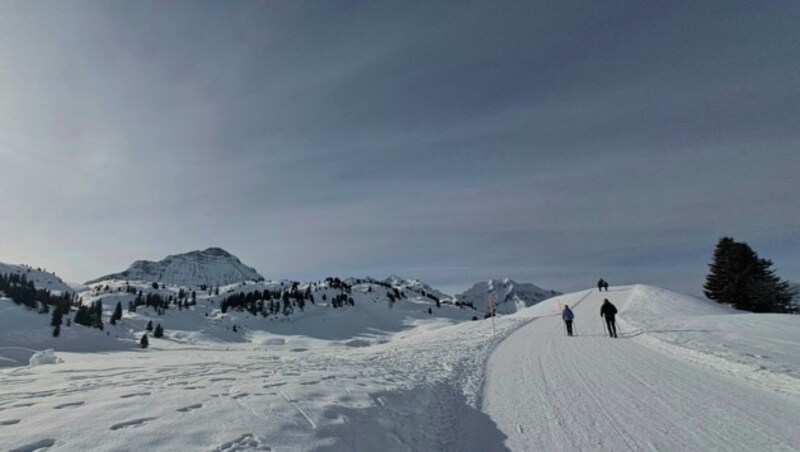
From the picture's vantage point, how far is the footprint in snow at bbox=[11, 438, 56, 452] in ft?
16.3

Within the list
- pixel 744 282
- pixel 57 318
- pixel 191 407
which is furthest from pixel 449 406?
pixel 57 318

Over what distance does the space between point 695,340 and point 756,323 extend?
26.3 feet

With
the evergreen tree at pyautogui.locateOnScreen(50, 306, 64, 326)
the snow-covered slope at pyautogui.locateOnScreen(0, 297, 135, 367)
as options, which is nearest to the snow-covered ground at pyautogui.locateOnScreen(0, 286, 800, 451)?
the snow-covered slope at pyautogui.locateOnScreen(0, 297, 135, 367)

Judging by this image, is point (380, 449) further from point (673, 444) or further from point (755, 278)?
point (755, 278)

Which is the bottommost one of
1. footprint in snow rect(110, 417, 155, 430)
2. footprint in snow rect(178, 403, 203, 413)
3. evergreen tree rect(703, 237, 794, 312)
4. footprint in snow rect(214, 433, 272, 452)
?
footprint in snow rect(214, 433, 272, 452)

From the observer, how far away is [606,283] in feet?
205

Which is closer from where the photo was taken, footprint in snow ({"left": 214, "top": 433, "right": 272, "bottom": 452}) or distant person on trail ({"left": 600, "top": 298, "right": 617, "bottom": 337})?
footprint in snow ({"left": 214, "top": 433, "right": 272, "bottom": 452})

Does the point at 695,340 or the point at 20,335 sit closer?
the point at 695,340

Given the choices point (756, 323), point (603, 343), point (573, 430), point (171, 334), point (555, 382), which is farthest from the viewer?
point (171, 334)

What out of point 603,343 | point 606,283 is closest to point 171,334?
point 606,283

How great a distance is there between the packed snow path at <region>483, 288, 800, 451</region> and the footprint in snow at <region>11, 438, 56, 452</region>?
715 centimetres

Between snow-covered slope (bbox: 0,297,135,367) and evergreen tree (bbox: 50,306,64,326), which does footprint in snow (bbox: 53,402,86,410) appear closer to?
snow-covered slope (bbox: 0,297,135,367)

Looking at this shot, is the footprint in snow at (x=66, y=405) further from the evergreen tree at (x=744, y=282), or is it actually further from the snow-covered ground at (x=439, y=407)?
the evergreen tree at (x=744, y=282)

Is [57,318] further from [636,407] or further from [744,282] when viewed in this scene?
[744,282]
